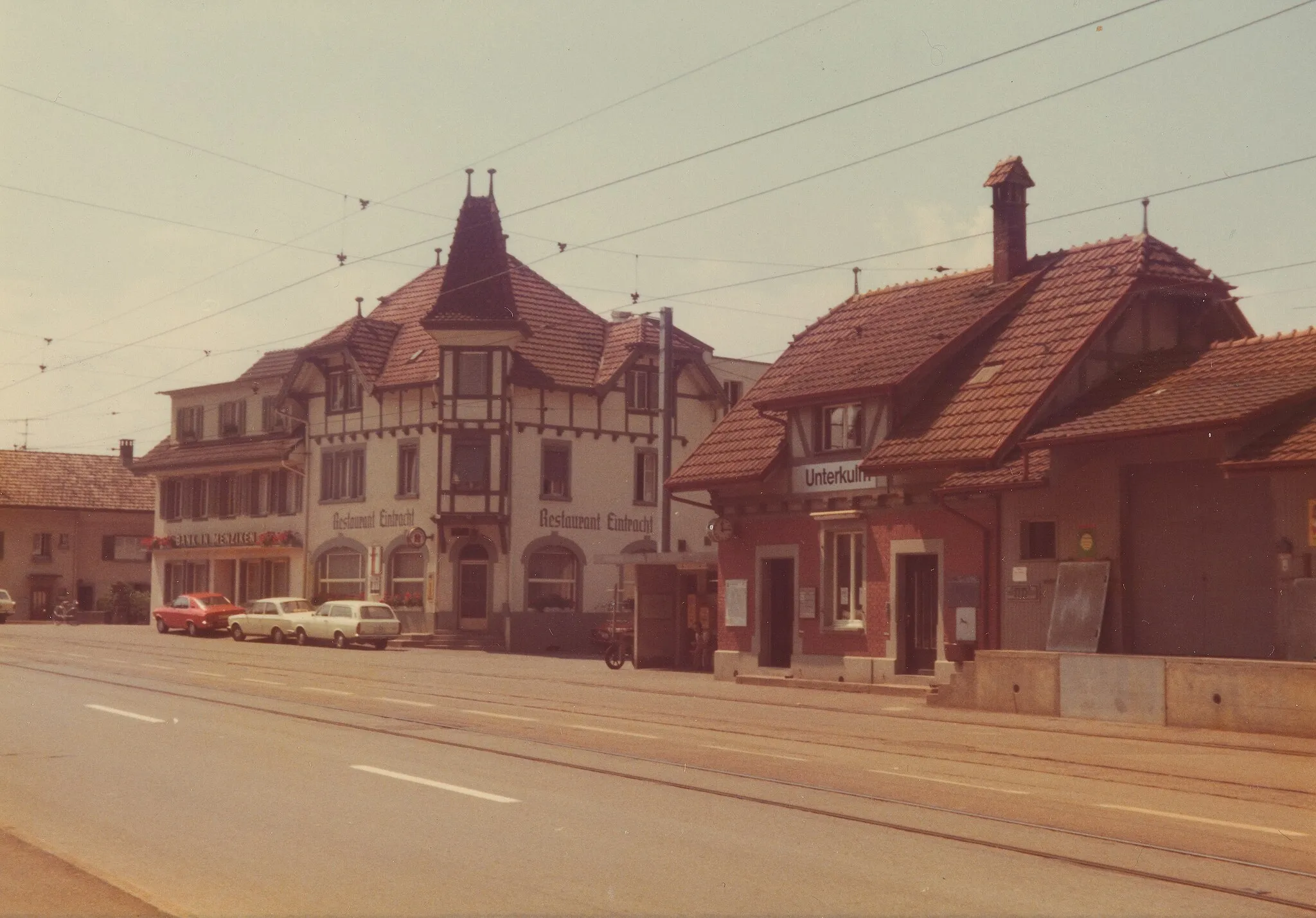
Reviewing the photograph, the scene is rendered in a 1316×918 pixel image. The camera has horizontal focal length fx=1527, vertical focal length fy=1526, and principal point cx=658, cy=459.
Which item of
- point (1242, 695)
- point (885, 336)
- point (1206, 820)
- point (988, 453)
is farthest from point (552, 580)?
point (1206, 820)

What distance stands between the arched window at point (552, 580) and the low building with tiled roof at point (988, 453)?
56.4 feet

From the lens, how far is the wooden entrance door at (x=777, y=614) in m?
31.3

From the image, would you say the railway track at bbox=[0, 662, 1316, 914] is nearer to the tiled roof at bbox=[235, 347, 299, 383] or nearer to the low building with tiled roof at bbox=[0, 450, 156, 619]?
the tiled roof at bbox=[235, 347, 299, 383]

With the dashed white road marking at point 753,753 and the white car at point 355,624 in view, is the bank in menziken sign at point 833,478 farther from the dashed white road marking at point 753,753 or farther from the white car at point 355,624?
the white car at point 355,624

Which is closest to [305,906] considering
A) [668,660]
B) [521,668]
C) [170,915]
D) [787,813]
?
[170,915]

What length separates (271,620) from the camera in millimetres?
48656

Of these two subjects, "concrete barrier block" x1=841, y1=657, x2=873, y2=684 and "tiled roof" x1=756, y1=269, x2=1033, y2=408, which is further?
"tiled roof" x1=756, y1=269, x2=1033, y2=408

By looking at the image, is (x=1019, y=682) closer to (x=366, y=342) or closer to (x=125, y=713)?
(x=125, y=713)

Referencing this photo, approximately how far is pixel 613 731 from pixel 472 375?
32.7 m

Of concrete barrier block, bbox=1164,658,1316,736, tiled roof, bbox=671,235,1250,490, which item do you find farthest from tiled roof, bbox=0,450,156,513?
concrete barrier block, bbox=1164,658,1316,736

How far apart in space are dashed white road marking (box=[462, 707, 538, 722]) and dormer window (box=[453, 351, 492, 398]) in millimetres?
29074

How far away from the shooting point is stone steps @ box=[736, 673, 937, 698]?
26875 mm

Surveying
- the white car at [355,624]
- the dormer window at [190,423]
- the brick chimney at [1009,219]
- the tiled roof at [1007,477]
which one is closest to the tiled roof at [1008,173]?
the brick chimney at [1009,219]

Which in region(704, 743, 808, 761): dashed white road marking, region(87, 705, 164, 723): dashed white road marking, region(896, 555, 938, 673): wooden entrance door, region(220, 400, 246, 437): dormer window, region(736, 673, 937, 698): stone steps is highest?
region(220, 400, 246, 437): dormer window
